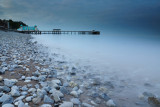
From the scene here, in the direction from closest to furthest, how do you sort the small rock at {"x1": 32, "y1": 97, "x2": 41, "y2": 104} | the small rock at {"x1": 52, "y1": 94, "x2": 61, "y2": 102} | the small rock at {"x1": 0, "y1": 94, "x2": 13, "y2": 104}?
the small rock at {"x1": 0, "y1": 94, "x2": 13, "y2": 104} < the small rock at {"x1": 32, "y1": 97, "x2": 41, "y2": 104} < the small rock at {"x1": 52, "y1": 94, "x2": 61, "y2": 102}

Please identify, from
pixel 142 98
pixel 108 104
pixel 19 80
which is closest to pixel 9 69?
pixel 19 80

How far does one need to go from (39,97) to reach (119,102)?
1567mm

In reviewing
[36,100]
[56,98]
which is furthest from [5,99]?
[56,98]

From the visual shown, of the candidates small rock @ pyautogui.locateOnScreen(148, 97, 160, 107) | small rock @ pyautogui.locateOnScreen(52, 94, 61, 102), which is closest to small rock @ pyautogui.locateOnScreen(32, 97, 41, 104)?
small rock @ pyautogui.locateOnScreen(52, 94, 61, 102)

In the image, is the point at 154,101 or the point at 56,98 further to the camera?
the point at 154,101

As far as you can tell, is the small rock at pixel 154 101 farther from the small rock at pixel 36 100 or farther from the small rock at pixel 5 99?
the small rock at pixel 5 99

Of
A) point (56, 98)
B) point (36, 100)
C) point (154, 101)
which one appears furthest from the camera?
point (154, 101)

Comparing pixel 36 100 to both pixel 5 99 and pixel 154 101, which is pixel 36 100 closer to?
pixel 5 99

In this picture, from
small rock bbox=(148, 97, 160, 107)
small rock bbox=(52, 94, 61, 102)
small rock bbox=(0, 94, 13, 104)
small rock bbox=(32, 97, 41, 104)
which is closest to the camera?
small rock bbox=(0, 94, 13, 104)

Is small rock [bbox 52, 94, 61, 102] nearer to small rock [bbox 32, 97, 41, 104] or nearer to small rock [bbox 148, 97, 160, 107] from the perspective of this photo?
small rock [bbox 32, 97, 41, 104]

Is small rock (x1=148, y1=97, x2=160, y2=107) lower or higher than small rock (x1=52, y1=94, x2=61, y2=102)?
lower

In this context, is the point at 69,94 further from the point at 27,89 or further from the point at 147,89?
the point at 147,89

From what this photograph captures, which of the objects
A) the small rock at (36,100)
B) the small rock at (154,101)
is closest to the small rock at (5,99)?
the small rock at (36,100)

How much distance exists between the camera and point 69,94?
2141mm
